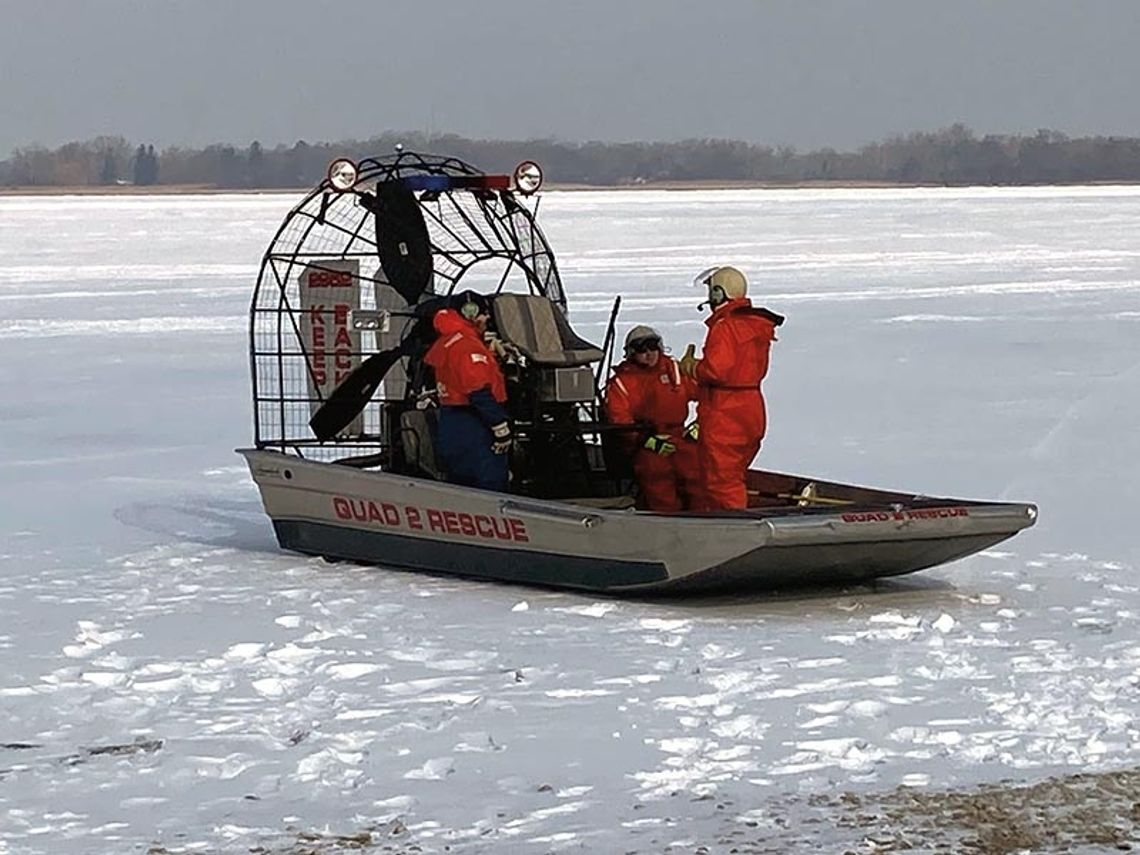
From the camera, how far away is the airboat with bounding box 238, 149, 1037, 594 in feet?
22.6

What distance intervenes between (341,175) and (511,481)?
53.0 inches

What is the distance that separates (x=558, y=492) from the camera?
8102mm

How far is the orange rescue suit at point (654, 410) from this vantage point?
7805 mm

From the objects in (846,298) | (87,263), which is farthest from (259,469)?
(87,263)

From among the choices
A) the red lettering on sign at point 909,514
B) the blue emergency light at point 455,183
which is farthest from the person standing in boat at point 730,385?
the blue emergency light at point 455,183

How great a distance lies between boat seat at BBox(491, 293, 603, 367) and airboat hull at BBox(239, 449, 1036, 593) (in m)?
0.77

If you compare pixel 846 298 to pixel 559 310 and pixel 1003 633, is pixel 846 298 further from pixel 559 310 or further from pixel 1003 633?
pixel 1003 633

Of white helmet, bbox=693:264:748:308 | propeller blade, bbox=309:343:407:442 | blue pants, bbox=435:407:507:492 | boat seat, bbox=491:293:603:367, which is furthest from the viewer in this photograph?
propeller blade, bbox=309:343:407:442

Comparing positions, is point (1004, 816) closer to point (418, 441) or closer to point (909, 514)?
point (909, 514)

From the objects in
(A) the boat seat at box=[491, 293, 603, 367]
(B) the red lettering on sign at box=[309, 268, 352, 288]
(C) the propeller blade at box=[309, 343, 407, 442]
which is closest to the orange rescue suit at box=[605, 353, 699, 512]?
(A) the boat seat at box=[491, 293, 603, 367]

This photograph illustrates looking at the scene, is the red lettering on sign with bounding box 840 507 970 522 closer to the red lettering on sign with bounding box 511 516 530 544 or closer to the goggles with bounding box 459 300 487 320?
the red lettering on sign with bounding box 511 516 530 544

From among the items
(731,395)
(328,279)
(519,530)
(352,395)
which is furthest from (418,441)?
(731,395)

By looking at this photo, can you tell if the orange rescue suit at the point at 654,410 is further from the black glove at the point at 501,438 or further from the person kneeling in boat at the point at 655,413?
the black glove at the point at 501,438

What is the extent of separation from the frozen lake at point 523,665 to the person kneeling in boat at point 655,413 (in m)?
0.74
